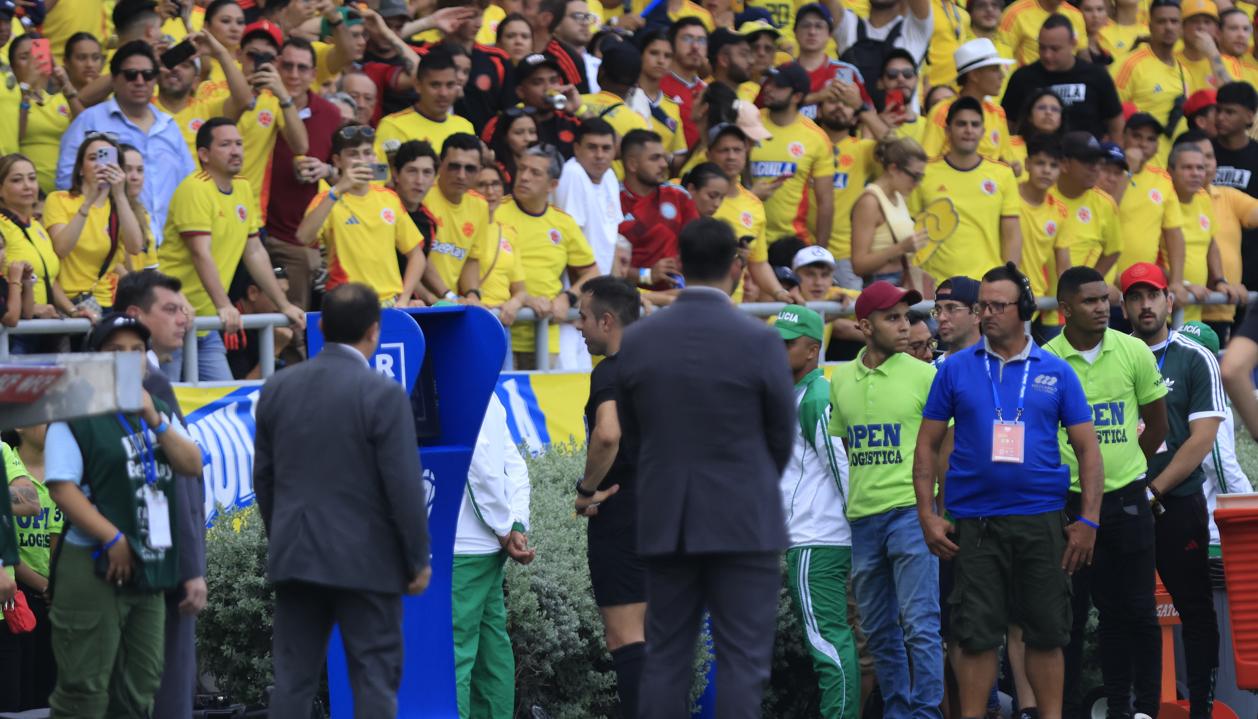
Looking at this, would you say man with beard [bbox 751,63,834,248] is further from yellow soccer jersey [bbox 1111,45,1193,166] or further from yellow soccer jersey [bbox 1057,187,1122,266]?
yellow soccer jersey [bbox 1111,45,1193,166]

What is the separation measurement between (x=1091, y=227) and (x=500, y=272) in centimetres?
532

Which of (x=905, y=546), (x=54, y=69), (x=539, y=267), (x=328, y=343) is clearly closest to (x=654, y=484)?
(x=328, y=343)

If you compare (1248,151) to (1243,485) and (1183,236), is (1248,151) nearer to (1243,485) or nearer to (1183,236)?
(1183,236)

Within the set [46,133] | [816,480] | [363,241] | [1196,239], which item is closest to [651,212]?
[363,241]

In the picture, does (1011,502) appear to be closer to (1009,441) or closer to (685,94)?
(1009,441)

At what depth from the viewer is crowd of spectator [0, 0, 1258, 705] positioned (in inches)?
469

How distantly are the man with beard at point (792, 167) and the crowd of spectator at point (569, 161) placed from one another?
2 cm

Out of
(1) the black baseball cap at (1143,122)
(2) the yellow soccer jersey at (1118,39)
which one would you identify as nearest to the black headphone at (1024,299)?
(1) the black baseball cap at (1143,122)

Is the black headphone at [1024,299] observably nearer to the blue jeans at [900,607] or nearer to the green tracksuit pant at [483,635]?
the blue jeans at [900,607]

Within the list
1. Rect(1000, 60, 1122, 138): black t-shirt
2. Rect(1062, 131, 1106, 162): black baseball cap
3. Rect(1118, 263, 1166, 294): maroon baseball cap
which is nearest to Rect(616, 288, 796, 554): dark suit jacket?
Rect(1118, 263, 1166, 294): maroon baseball cap

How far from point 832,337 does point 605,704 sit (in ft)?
16.3

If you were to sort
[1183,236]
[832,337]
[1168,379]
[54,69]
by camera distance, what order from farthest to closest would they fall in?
1. [1183,236]
2. [832,337]
3. [54,69]
4. [1168,379]

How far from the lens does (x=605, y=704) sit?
995 cm

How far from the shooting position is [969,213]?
15.1 m
